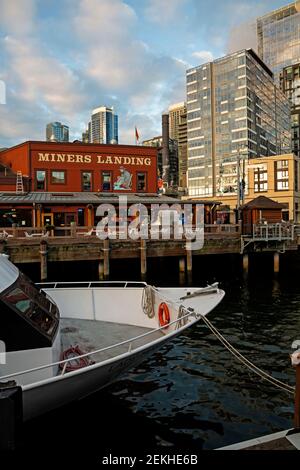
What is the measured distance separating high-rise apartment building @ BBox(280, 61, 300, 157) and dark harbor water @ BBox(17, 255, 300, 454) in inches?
6040

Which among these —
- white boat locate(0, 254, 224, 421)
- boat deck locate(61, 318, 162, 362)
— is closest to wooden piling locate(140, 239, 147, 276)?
white boat locate(0, 254, 224, 421)

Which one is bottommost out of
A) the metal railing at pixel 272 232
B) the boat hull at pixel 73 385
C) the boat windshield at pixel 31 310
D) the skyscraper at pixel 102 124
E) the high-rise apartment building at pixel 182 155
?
the boat hull at pixel 73 385

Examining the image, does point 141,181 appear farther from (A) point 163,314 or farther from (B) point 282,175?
(B) point 282,175

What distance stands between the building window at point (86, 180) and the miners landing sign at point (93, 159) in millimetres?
1093

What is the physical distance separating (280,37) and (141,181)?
162770 millimetres

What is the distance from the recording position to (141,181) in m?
38.7

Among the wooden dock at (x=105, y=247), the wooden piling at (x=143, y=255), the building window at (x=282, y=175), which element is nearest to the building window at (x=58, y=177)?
the wooden dock at (x=105, y=247)

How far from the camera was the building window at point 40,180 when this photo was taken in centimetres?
3462

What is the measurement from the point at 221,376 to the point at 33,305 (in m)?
5.15

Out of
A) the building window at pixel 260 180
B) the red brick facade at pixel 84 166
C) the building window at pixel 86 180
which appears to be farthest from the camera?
the building window at pixel 260 180

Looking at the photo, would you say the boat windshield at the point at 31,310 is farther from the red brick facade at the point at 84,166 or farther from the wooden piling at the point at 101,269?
the red brick facade at the point at 84,166

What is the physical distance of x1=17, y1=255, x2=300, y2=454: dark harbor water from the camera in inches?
271
